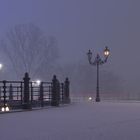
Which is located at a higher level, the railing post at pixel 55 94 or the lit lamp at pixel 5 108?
A: the railing post at pixel 55 94

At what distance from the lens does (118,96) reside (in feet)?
188

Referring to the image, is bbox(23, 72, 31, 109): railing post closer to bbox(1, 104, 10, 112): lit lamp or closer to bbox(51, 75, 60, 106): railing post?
bbox(1, 104, 10, 112): lit lamp

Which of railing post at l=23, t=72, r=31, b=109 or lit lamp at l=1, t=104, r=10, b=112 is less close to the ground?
railing post at l=23, t=72, r=31, b=109

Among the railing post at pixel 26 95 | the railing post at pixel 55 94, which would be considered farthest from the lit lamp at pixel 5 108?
the railing post at pixel 55 94

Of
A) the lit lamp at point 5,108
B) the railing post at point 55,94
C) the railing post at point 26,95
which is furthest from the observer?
the railing post at point 55,94

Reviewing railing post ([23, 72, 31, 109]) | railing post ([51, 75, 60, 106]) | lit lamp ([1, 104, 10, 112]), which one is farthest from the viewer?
railing post ([51, 75, 60, 106])

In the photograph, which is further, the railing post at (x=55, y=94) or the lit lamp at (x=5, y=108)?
the railing post at (x=55, y=94)

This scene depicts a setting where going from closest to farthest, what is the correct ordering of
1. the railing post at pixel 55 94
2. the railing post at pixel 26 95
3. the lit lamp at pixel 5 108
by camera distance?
the lit lamp at pixel 5 108 < the railing post at pixel 26 95 < the railing post at pixel 55 94

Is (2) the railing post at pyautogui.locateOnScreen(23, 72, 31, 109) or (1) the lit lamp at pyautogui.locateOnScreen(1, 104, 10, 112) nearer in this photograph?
(1) the lit lamp at pyautogui.locateOnScreen(1, 104, 10, 112)

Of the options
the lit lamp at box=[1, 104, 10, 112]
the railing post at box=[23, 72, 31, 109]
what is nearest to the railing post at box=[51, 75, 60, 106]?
the railing post at box=[23, 72, 31, 109]

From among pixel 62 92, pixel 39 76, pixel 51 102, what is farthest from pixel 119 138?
pixel 39 76

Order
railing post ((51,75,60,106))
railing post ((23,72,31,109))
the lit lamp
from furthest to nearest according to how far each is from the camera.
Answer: railing post ((51,75,60,106)) < railing post ((23,72,31,109)) < the lit lamp

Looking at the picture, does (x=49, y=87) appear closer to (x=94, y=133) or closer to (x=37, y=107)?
(x=37, y=107)

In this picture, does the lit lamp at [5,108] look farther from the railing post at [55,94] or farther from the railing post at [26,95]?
the railing post at [55,94]
